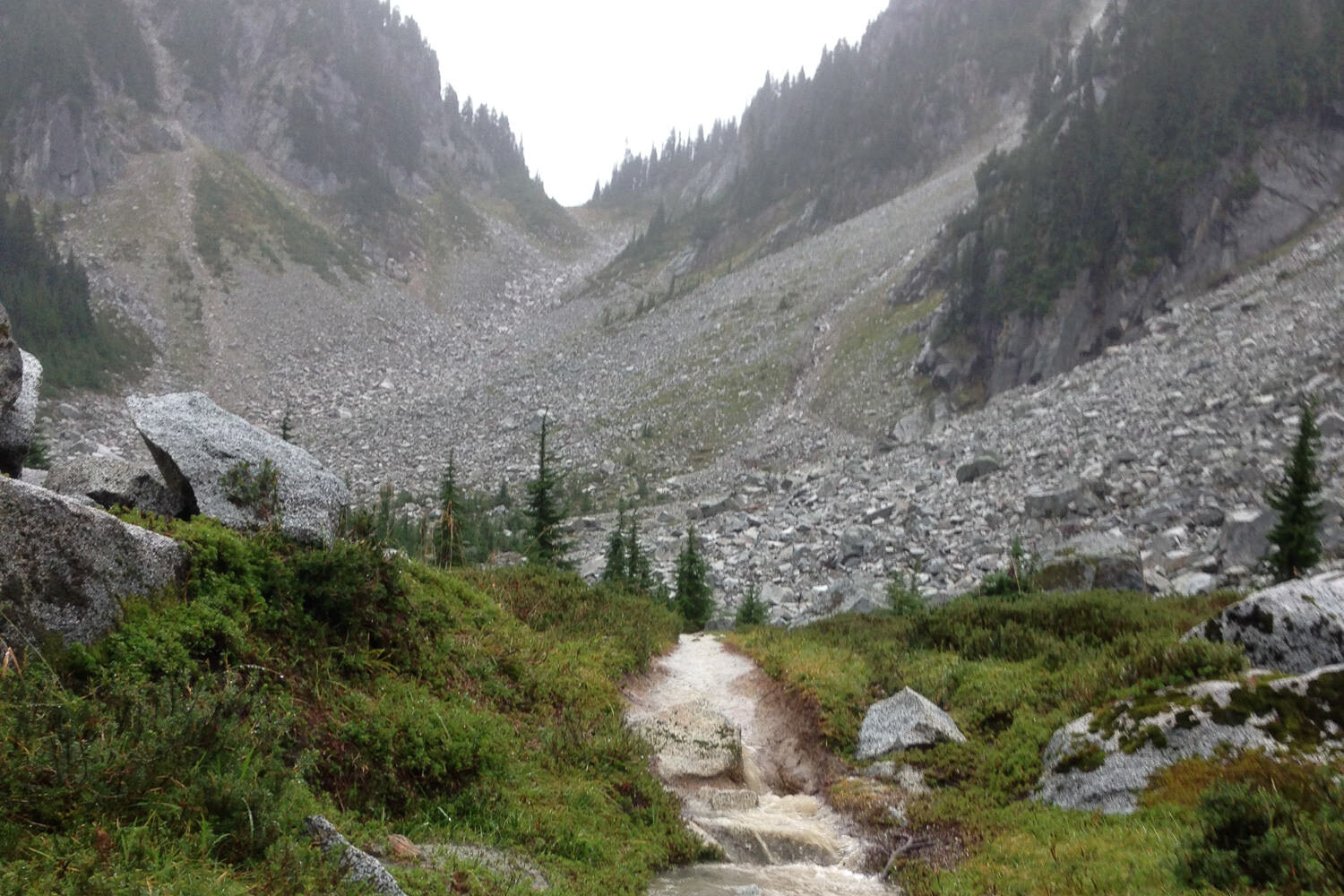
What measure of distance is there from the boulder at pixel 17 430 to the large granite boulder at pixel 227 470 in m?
1.10

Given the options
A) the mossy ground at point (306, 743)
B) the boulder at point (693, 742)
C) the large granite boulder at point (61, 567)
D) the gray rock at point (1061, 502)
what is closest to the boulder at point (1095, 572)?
the gray rock at point (1061, 502)

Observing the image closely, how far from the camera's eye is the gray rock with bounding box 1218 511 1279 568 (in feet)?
59.5

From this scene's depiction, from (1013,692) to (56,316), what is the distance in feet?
249

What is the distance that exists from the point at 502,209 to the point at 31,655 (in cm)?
14202

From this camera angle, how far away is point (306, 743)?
6.27 m

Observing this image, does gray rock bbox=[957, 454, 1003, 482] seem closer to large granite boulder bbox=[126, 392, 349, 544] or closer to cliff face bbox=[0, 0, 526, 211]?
large granite boulder bbox=[126, 392, 349, 544]

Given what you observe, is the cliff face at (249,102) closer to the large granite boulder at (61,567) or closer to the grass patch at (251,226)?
the grass patch at (251,226)

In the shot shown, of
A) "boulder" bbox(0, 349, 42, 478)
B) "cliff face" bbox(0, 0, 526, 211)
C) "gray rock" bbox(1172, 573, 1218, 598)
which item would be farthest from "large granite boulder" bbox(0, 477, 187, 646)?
"cliff face" bbox(0, 0, 526, 211)

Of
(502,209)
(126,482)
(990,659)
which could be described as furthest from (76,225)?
(990,659)

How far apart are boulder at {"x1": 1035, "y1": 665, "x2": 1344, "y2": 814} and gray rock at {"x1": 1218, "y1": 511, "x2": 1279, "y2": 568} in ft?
42.2

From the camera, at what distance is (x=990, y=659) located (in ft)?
38.6

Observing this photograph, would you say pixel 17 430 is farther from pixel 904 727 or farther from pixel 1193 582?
pixel 1193 582

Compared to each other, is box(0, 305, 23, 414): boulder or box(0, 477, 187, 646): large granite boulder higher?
box(0, 305, 23, 414): boulder

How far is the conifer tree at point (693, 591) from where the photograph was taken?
22.5 m
